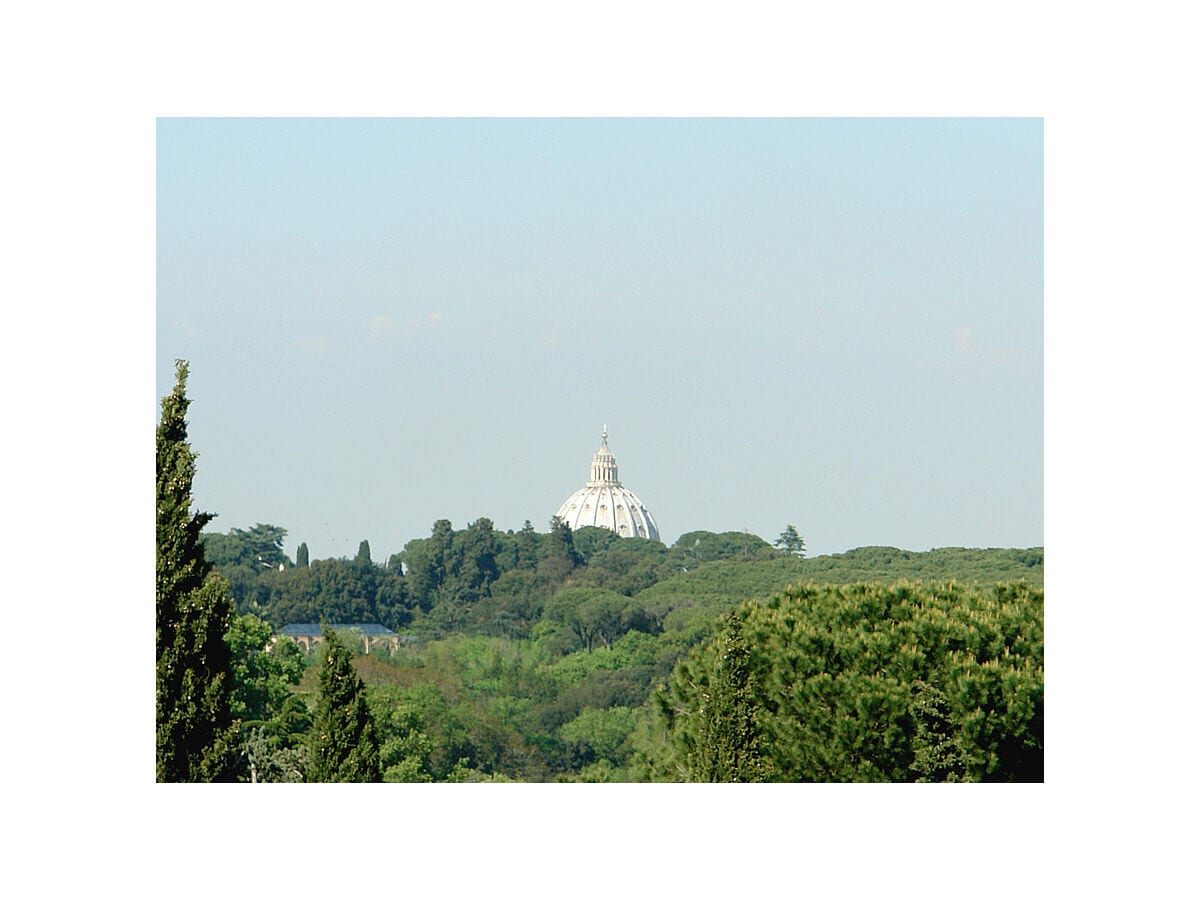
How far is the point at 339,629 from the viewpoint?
20.7m

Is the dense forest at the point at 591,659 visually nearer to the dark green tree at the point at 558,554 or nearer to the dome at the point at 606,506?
the dark green tree at the point at 558,554

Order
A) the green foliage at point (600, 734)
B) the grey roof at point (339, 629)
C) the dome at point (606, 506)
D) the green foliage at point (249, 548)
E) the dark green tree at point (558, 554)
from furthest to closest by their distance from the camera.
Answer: the dark green tree at point (558, 554) < the grey roof at point (339, 629) < the green foliage at point (249, 548) < the green foliage at point (600, 734) < the dome at point (606, 506)

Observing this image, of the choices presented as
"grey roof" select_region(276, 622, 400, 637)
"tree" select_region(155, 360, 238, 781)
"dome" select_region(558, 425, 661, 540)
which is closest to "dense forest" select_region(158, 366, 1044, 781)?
"tree" select_region(155, 360, 238, 781)

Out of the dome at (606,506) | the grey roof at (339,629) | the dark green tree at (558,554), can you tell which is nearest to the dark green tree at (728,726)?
the dome at (606,506)

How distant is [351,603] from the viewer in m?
21.3

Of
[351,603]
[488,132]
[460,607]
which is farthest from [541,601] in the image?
[488,132]

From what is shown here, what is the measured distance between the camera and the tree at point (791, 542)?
1702 cm

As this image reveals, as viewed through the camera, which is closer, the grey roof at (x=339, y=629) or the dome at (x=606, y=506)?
the dome at (x=606, y=506)

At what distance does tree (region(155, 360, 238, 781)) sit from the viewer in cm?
870

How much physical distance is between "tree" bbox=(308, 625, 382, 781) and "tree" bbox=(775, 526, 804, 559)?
8435mm

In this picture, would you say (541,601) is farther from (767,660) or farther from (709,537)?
(767,660)

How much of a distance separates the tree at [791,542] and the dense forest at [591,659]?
0.11 feet

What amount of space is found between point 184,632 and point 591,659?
11.2m

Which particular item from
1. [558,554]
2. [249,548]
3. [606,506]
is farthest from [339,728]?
[606,506]
